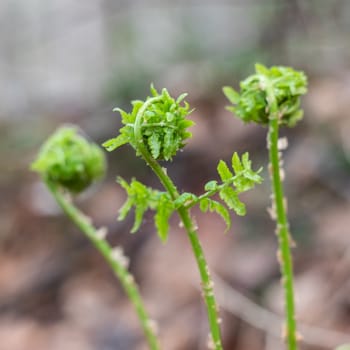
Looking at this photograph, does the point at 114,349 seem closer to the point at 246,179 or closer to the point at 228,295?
the point at 228,295

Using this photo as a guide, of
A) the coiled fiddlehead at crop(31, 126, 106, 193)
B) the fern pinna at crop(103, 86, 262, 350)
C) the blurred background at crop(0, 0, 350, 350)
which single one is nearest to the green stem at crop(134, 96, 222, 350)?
→ the fern pinna at crop(103, 86, 262, 350)

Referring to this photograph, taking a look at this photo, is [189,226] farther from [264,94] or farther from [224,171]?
[264,94]

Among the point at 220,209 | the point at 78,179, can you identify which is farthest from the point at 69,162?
the point at 220,209

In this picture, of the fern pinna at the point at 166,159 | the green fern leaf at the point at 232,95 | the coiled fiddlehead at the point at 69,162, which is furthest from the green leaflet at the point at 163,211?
the coiled fiddlehead at the point at 69,162

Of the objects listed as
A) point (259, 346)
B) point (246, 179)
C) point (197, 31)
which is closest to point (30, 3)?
point (197, 31)

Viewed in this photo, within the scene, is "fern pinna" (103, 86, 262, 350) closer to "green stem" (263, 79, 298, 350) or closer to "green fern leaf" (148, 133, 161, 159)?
"green fern leaf" (148, 133, 161, 159)

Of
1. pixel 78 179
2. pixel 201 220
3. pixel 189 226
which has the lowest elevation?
pixel 189 226
